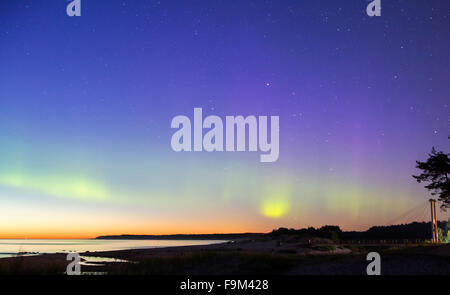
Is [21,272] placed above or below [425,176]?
below

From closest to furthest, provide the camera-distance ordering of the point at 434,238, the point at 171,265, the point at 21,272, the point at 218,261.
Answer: the point at 21,272, the point at 171,265, the point at 218,261, the point at 434,238

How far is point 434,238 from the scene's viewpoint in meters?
66.1
